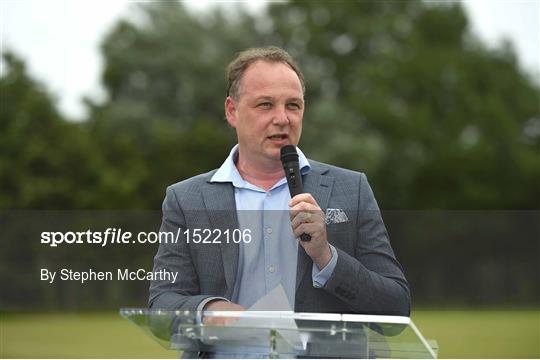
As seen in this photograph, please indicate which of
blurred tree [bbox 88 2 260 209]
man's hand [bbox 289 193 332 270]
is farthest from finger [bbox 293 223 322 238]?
blurred tree [bbox 88 2 260 209]

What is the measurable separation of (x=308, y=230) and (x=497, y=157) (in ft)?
126

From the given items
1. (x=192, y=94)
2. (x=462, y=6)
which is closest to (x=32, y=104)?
(x=192, y=94)

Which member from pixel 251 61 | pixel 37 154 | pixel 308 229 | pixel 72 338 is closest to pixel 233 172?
pixel 251 61

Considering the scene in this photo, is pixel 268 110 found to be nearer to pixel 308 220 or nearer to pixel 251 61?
pixel 251 61

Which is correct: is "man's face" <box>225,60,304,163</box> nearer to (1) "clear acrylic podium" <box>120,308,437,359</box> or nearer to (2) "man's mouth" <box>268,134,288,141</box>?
(2) "man's mouth" <box>268,134,288,141</box>

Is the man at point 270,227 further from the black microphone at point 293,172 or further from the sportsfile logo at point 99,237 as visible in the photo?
the sportsfile logo at point 99,237

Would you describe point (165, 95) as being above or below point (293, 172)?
above

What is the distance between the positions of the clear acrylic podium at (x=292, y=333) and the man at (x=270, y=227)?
0.19 metres

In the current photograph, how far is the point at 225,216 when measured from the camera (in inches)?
138

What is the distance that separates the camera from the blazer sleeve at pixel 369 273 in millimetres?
3189

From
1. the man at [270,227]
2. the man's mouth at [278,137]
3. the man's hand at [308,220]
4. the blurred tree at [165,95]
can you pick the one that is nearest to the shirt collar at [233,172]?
the man at [270,227]

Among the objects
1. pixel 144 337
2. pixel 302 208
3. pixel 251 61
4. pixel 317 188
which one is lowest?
pixel 302 208

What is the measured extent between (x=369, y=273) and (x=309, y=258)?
225 mm

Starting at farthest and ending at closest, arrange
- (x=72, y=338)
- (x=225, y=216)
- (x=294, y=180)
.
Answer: (x=72, y=338), (x=225, y=216), (x=294, y=180)
